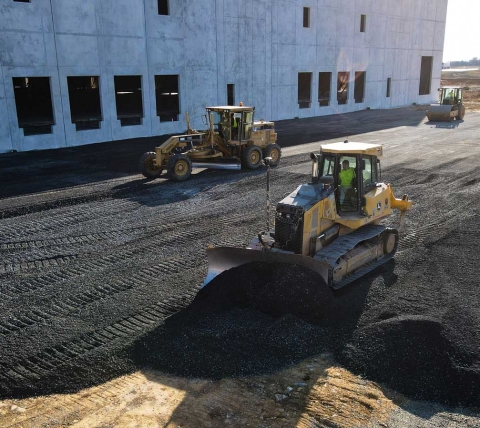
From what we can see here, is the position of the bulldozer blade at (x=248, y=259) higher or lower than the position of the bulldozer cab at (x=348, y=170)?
lower

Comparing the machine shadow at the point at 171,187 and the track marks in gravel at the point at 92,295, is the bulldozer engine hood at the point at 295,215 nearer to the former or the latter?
the track marks in gravel at the point at 92,295

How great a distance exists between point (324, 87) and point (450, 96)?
9929mm

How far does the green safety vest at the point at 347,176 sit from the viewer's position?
8752 mm

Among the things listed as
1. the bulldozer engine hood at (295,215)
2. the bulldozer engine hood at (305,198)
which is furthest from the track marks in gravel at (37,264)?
the bulldozer engine hood at (305,198)

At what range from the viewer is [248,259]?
8180 millimetres

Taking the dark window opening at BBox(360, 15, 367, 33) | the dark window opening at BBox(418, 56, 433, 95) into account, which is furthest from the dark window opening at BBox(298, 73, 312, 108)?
the dark window opening at BBox(418, 56, 433, 95)

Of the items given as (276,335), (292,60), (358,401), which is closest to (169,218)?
(276,335)

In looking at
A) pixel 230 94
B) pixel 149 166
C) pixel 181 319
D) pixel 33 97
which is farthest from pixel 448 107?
pixel 181 319

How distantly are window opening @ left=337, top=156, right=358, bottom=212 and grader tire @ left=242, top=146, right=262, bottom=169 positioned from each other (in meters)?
9.71

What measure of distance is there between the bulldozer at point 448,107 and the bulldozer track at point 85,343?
1172 inches

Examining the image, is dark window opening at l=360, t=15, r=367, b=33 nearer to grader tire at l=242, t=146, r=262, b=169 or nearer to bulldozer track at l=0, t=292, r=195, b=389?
grader tire at l=242, t=146, r=262, b=169

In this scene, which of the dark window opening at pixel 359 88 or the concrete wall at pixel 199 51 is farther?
the dark window opening at pixel 359 88

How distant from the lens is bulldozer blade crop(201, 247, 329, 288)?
769 centimetres

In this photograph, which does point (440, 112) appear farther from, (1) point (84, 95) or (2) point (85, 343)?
(2) point (85, 343)
